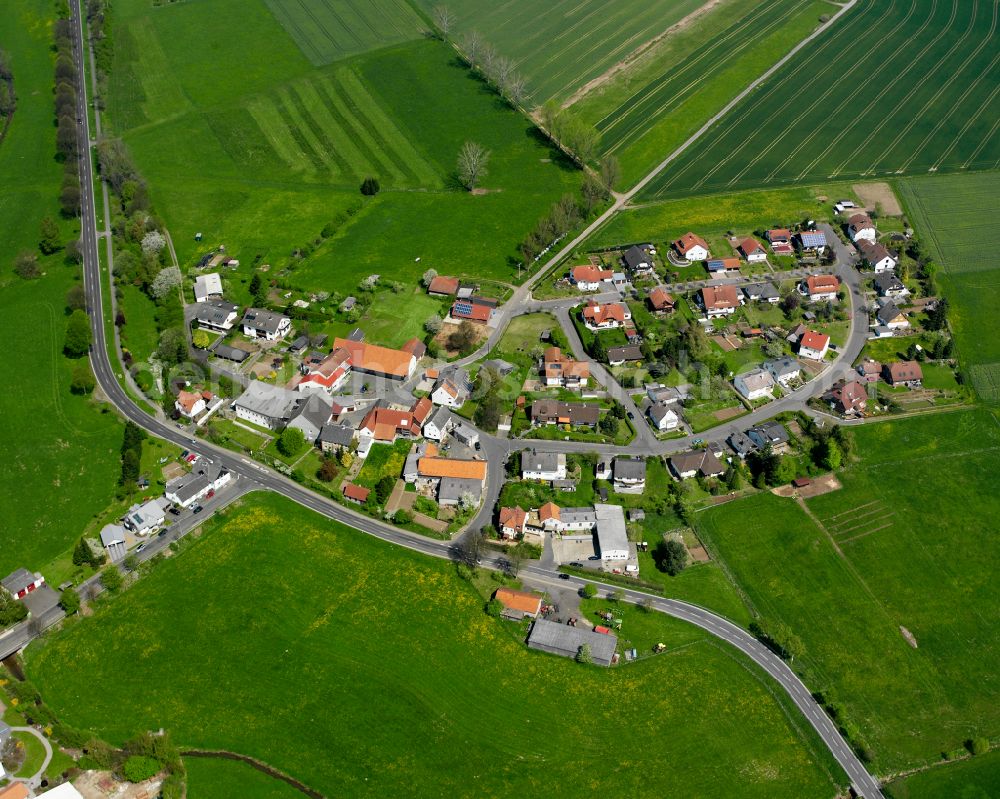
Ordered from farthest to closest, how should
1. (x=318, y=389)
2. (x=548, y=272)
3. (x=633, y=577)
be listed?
(x=548, y=272) → (x=318, y=389) → (x=633, y=577)

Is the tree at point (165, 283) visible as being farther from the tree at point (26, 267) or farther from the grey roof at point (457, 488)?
the grey roof at point (457, 488)

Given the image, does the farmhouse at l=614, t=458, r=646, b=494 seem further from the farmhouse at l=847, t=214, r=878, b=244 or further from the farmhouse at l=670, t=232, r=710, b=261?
the farmhouse at l=847, t=214, r=878, b=244

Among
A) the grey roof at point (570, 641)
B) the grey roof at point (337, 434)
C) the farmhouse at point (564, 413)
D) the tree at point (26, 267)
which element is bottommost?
the grey roof at point (570, 641)

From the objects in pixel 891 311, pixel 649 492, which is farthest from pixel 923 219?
pixel 649 492

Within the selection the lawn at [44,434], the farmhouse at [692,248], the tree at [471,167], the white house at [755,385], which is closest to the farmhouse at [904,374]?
the white house at [755,385]

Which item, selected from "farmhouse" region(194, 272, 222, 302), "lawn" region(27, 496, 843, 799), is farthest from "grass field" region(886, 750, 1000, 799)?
"farmhouse" region(194, 272, 222, 302)

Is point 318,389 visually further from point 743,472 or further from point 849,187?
point 849,187
